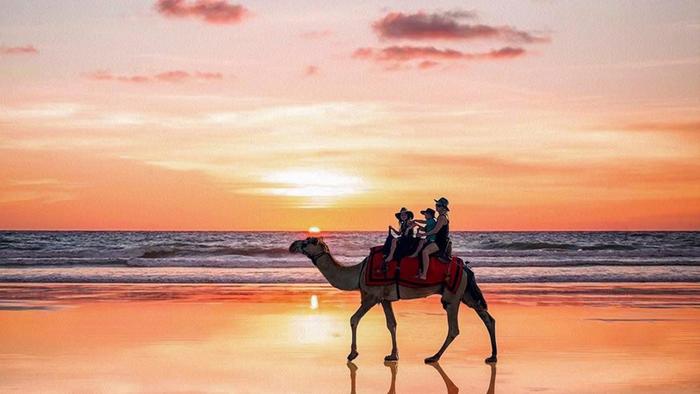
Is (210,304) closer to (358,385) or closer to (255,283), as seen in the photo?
(255,283)

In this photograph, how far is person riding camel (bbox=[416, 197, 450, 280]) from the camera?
570 inches

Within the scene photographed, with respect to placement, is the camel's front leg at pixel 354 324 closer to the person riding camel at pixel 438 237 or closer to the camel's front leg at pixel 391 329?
the camel's front leg at pixel 391 329

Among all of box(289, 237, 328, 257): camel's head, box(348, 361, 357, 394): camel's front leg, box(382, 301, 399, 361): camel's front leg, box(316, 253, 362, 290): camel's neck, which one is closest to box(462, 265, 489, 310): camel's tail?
box(382, 301, 399, 361): camel's front leg

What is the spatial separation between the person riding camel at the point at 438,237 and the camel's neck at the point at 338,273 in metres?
0.95

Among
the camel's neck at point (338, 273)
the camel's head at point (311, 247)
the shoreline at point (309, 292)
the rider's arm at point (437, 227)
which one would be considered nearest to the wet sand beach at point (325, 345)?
the shoreline at point (309, 292)

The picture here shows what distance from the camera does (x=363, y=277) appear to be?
1475 cm

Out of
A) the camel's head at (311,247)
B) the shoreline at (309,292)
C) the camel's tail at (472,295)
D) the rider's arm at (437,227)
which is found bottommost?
the shoreline at (309,292)

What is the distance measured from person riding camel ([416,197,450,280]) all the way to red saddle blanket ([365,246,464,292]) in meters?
0.12

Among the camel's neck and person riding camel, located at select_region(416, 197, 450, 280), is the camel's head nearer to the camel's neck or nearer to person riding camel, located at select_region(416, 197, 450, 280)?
the camel's neck

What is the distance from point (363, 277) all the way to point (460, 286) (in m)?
1.46

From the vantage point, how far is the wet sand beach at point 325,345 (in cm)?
1264

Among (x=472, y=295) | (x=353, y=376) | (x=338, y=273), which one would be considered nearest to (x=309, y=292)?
(x=338, y=273)

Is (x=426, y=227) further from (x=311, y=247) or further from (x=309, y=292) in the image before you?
(x=309, y=292)

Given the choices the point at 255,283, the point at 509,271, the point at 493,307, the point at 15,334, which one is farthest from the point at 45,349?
the point at 509,271
